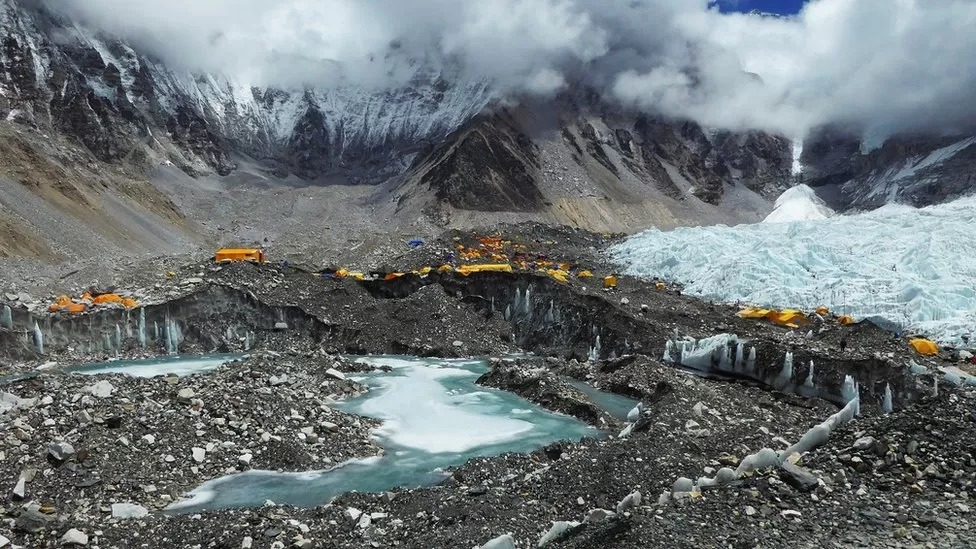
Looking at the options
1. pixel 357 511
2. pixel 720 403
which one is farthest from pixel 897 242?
pixel 357 511

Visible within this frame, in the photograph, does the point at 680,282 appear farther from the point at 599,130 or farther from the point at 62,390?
the point at 599,130

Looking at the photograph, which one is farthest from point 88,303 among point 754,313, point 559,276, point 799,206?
point 799,206

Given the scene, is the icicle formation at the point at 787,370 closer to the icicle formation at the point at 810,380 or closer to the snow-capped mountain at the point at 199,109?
the icicle formation at the point at 810,380

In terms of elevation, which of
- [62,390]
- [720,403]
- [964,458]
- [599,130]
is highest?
[599,130]

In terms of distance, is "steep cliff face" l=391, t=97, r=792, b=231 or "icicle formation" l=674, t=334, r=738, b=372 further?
"steep cliff face" l=391, t=97, r=792, b=231

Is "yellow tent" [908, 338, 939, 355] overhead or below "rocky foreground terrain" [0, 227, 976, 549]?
below

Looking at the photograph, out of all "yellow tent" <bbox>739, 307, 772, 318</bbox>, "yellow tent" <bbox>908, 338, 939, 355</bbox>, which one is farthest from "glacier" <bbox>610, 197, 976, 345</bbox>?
"yellow tent" <bbox>739, 307, 772, 318</bbox>

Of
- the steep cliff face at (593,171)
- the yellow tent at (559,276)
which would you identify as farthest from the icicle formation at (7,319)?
the steep cliff face at (593,171)

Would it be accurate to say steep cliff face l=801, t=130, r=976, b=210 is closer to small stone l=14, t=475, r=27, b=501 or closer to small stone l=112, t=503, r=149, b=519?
small stone l=112, t=503, r=149, b=519
